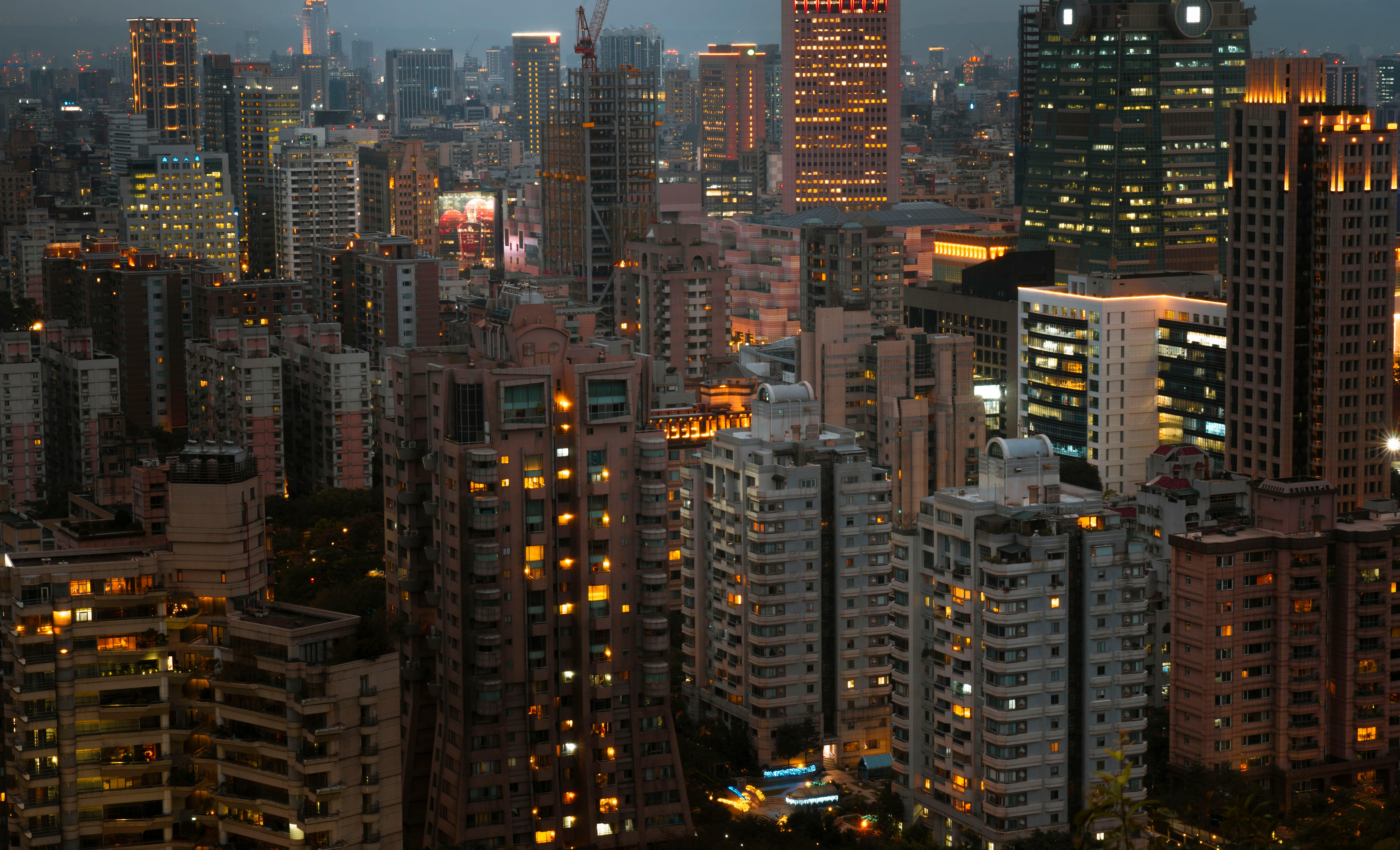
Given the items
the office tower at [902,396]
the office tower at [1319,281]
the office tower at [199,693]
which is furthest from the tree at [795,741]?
the office tower at [1319,281]

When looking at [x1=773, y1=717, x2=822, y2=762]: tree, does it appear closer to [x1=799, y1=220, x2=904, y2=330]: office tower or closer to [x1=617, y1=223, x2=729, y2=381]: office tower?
[x1=799, y1=220, x2=904, y2=330]: office tower

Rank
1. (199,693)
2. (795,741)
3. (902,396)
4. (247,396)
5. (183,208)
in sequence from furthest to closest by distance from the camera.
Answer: (183,208) → (247,396) → (902,396) → (795,741) → (199,693)

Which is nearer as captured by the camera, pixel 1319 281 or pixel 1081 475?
pixel 1319 281

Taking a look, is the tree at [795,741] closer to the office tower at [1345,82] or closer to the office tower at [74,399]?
the office tower at [74,399]

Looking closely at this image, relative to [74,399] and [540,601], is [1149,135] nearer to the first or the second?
[74,399]

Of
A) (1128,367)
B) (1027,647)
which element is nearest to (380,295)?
(1128,367)

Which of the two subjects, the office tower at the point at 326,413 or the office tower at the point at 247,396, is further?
the office tower at the point at 326,413

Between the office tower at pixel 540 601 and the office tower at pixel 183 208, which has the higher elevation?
the office tower at pixel 183 208
